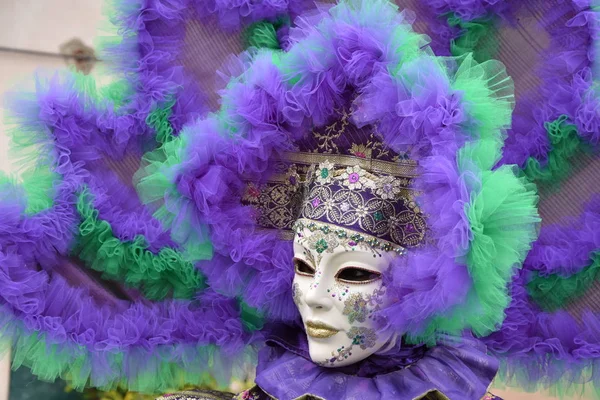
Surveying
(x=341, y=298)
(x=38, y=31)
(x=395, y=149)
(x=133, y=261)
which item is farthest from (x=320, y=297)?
(x=38, y=31)

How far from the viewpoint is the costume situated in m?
1.86

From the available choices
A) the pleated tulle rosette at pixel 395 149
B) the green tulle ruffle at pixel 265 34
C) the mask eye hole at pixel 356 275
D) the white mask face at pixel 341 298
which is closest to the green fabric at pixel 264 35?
the green tulle ruffle at pixel 265 34

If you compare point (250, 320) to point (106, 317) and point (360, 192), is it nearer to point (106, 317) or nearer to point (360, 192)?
→ point (106, 317)

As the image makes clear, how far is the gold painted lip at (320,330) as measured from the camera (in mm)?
2018

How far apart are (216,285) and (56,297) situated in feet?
1.37

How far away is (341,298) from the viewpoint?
2.00 metres

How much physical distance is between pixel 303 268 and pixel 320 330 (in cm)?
16

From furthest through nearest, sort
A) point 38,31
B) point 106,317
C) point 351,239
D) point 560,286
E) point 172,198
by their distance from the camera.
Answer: point 38,31 → point 106,317 → point 560,286 → point 172,198 → point 351,239

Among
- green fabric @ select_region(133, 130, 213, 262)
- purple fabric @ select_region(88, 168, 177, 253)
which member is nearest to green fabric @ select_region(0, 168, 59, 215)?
purple fabric @ select_region(88, 168, 177, 253)

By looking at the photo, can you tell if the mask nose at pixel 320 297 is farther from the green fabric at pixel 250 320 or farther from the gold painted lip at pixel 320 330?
the green fabric at pixel 250 320

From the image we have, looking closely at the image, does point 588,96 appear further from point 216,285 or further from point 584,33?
point 216,285

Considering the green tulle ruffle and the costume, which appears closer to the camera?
the costume

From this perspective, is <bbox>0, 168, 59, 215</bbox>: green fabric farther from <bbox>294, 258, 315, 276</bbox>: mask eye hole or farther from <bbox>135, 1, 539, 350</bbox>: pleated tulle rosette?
<bbox>294, 258, 315, 276</bbox>: mask eye hole

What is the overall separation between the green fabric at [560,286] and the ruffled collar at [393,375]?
0.21 metres
